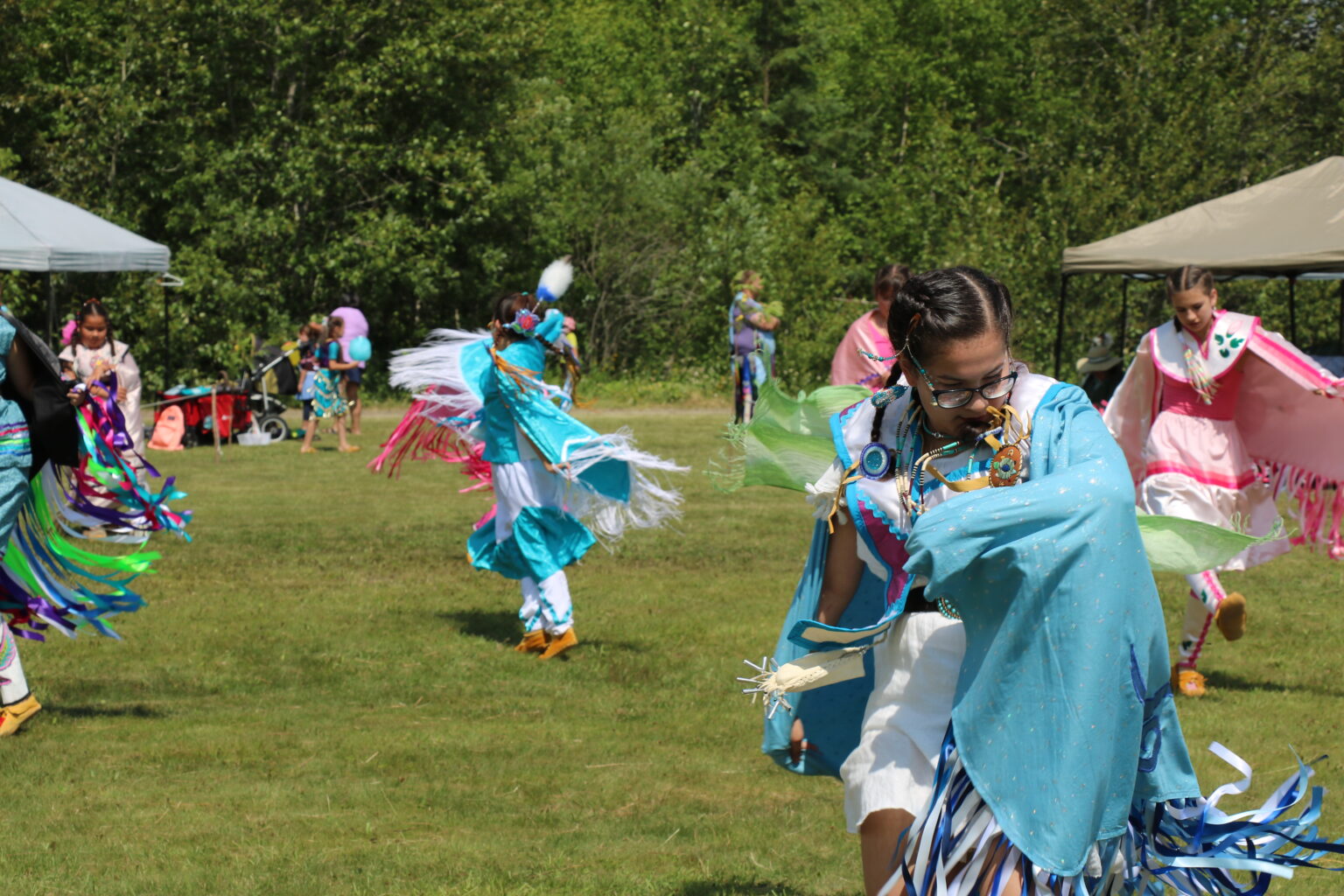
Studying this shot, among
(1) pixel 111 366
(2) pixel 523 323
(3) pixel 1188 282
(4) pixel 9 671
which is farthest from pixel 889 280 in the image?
(1) pixel 111 366

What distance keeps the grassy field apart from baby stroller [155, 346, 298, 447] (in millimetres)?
7222

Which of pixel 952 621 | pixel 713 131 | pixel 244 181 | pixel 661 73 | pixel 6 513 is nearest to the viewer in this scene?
pixel 952 621

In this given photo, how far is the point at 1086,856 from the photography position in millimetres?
2594

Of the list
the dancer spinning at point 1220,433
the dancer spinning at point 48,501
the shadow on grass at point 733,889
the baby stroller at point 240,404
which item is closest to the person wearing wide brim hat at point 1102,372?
Answer: the dancer spinning at point 1220,433

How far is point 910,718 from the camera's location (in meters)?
2.82

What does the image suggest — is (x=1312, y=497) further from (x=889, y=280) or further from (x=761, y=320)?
(x=761, y=320)

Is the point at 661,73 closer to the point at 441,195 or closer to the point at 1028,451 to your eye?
the point at 441,195

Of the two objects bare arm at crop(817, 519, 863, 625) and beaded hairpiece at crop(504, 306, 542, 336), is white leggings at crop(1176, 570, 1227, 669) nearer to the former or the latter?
beaded hairpiece at crop(504, 306, 542, 336)

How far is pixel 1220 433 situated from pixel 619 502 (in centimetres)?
278

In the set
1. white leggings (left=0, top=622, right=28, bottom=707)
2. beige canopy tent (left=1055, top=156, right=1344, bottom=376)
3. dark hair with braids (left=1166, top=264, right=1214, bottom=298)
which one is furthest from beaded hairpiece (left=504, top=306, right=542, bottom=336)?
beige canopy tent (left=1055, top=156, right=1344, bottom=376)

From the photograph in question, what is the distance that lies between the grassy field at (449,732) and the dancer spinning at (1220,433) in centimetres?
69

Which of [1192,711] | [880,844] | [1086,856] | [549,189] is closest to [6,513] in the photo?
[880,844]

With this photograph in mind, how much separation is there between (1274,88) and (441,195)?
49.1ft

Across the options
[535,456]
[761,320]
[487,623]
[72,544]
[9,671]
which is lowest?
[487,623]
